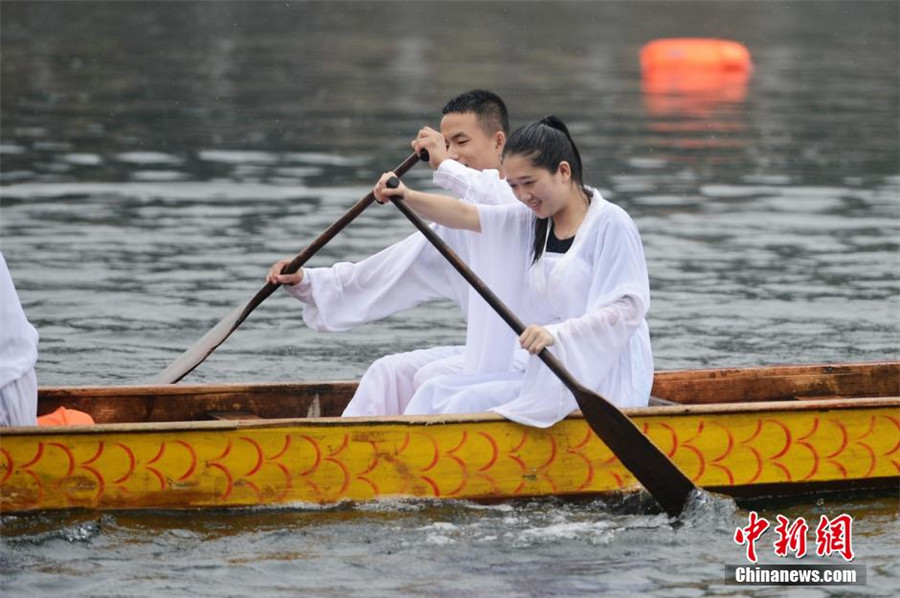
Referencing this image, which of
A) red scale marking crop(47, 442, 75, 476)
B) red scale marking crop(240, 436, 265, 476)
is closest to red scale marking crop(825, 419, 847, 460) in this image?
red scale marking crop(240, 436, 265, 476)

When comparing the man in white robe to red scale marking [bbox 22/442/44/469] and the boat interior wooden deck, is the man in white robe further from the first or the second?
red scale marking [bbox 22/442/44/469]

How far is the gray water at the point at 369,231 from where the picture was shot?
7.36 m

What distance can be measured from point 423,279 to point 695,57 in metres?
23.4

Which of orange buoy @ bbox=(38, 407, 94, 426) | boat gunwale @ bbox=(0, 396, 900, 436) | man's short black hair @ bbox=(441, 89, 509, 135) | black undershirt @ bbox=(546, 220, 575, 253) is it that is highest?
man's short black hair @ bbox=(441, 89, 509, 135)

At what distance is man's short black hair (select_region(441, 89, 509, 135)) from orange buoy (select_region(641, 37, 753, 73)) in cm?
2239

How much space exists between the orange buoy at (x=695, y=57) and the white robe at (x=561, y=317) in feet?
74.6

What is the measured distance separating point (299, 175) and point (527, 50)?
1710 centimetres

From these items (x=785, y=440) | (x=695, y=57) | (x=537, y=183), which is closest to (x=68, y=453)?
(x=537, y=183)

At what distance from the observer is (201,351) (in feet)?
29.8

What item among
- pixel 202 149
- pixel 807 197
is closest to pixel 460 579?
pixel 807 197

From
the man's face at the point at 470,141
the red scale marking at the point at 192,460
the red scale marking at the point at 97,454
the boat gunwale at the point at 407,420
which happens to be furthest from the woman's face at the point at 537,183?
the red scale marking at the point at 97,454

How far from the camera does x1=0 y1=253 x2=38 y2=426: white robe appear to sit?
7383 mm

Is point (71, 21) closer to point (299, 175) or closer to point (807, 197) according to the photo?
point (299, 175)

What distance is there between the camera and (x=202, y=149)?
65.6 feet
